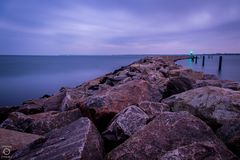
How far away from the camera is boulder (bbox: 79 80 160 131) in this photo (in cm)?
488

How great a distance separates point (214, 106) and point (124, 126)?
71.0 inches

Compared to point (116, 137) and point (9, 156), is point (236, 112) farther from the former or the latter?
point (9, 156)

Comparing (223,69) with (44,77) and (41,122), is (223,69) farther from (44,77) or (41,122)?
(41,122)

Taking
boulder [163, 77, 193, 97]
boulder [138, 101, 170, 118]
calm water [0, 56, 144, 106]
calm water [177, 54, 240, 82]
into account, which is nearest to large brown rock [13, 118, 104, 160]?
boulder [138, 101, 170, 118]

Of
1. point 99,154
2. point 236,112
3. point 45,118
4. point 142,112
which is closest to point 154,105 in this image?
point 142,112

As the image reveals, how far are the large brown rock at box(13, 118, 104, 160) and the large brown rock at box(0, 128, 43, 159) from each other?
29 cm

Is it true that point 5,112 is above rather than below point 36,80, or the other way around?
above

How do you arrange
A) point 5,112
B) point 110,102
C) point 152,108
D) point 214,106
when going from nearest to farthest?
point 214,106
point 152,108
point 110,102
point 5,112

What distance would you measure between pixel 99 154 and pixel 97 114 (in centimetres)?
157

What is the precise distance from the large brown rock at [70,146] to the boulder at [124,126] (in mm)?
360

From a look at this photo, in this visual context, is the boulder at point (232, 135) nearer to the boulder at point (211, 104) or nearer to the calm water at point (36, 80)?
the boulder at point (211, 104)

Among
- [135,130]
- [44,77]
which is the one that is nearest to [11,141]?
[135,130]

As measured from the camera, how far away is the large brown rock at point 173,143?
121 inches

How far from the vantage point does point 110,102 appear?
199 inches
